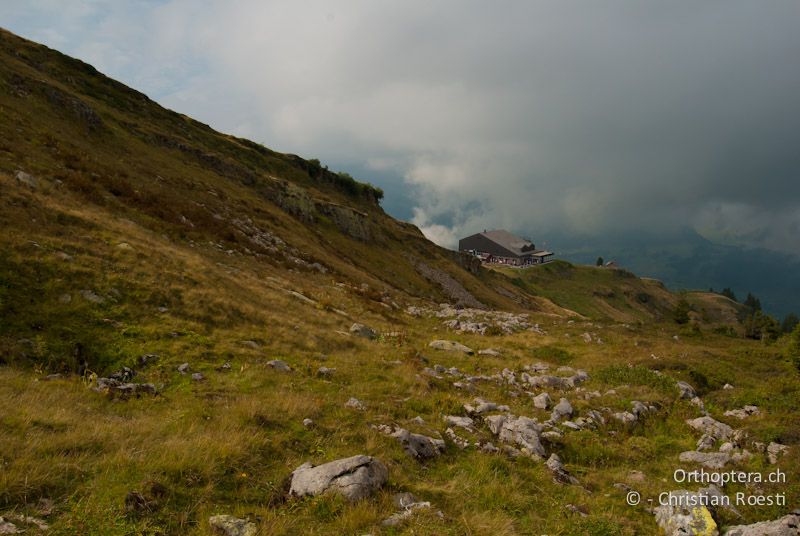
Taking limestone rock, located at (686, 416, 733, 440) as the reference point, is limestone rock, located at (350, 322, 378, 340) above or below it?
above

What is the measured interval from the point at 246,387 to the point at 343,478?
209 inches

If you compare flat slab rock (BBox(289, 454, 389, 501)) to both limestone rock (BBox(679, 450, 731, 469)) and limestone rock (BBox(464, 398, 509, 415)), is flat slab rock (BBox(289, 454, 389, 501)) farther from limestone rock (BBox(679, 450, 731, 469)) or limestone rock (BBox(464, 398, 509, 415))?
limestone rock (BBox(679, 450, 731, 469))

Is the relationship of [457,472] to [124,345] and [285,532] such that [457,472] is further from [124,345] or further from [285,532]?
[124,345]

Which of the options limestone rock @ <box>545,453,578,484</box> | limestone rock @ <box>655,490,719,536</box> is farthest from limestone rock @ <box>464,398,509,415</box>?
limestone rock @ <box>655,490,719,536</box>

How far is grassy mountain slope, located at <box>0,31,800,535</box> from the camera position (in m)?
6.56

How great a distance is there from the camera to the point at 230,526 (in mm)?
5914

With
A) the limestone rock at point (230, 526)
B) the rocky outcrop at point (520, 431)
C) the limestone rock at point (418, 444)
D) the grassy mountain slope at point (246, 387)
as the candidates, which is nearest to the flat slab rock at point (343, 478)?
the grassy mountain slope at point (246, 387)

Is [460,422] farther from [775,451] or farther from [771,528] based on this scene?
[775,451]

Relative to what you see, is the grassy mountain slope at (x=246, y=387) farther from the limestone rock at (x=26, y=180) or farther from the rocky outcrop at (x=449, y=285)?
the rocky outcrop at (x=449, y=285)

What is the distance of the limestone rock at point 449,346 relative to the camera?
72.6 feet

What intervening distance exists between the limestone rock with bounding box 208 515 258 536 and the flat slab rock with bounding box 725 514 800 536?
7886 mm

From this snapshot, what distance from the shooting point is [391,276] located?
56656 millimetres

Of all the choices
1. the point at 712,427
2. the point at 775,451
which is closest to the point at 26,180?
the point at 712,427

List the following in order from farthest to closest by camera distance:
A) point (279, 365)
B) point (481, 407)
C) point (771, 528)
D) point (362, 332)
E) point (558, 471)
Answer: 1. point (362, 332)
2. point (279, 365)
3. point (481, 407)
4. point (558, 471)
5. point (771, 528)
